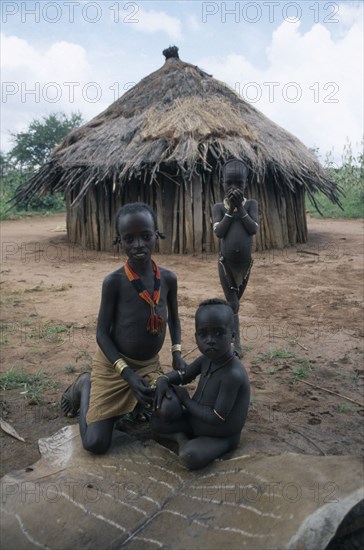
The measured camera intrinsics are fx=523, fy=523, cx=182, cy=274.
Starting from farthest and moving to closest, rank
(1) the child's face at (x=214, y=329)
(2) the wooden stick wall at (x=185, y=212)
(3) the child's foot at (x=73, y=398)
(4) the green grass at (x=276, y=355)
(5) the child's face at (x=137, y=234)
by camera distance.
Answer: (2) the wooden stick wall at (x=185, y=212) < (4) the green grass at (x=276, y=355) < (3) the child's foot at (x=73, y=398) < (5) the child's face at (x=137, y=234) < (1) the child's face at (x=214, y=329)

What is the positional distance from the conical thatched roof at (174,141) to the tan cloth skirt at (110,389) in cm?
617

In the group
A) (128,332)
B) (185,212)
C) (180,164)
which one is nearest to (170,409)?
(128,332)

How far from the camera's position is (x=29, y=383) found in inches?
142

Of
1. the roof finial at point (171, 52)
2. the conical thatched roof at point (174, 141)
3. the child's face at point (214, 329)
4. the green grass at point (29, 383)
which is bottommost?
the green grass at point (29, 383)

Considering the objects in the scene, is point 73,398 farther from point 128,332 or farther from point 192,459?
point 192,459

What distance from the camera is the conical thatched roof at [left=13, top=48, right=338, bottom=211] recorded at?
8891 mm

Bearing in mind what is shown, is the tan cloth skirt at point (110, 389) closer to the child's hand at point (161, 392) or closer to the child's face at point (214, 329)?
the child's hand at point (161, 392)

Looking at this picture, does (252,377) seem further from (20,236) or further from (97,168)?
(20,236)

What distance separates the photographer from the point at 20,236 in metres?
12.1

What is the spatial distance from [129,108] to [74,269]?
4.06m

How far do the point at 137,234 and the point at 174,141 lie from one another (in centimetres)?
675

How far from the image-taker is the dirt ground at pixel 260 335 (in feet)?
9.69

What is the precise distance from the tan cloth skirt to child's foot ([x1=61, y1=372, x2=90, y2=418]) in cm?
19

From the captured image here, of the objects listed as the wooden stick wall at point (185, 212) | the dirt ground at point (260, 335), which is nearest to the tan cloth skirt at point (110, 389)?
the dirt ground at point (260, 335)
